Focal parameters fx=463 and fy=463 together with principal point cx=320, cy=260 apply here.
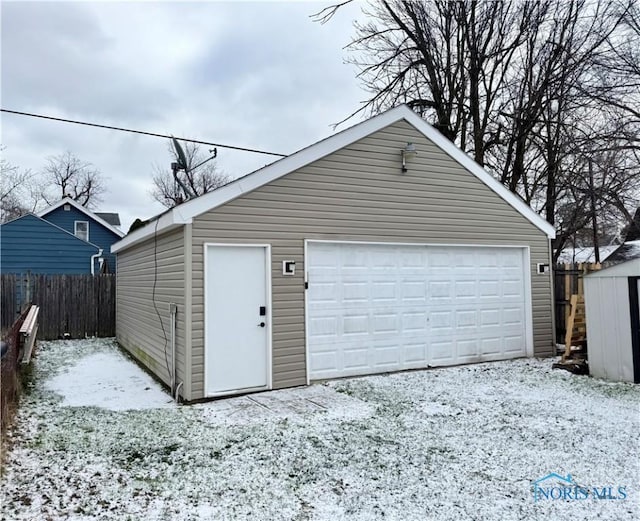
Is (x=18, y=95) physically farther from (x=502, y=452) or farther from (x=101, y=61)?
(x=502, y=452)

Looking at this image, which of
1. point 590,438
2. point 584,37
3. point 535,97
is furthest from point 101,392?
point 584,37

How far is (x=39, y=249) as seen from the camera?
1580 cm

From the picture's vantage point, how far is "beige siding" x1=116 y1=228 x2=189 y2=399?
630 cm

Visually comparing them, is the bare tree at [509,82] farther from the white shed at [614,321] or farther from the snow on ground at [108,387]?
the snow on ground at [108,387]

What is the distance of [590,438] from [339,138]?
5.10 meters

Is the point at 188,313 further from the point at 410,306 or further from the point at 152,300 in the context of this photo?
the point at 410,306

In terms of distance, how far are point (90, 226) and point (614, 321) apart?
794 inches

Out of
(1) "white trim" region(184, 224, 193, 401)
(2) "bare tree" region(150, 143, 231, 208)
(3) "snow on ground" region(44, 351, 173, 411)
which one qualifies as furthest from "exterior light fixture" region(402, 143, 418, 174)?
(2) "bare tree" region(150, 143, 231, 208)

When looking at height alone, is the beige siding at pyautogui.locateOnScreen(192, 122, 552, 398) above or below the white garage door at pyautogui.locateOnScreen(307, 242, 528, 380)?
above

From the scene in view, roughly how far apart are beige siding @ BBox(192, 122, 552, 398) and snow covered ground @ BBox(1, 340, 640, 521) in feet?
3.91

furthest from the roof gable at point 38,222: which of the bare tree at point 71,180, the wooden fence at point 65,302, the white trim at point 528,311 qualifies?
the bare tree at point 71,180

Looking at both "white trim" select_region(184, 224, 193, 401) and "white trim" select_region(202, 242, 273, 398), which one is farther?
"white trim" select_region(202, 242, 273, 398)

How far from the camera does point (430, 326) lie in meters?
7.95

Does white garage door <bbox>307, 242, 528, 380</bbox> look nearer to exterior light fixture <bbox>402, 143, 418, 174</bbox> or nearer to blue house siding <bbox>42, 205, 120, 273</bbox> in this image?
exterior light fixture <bbox>402, 143, 418, 174</bbox>
